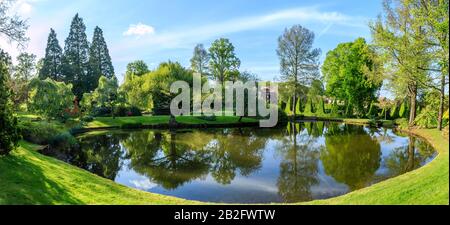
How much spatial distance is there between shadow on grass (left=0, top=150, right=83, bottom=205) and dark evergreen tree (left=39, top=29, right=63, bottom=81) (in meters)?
42.7

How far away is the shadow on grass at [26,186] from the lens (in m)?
5.99

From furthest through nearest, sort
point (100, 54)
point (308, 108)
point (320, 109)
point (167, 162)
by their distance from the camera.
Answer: point (100, 54) < point (308, 108) < point (320, 109) < point (167, 162)

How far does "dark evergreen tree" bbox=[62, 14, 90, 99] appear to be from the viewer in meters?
46.6

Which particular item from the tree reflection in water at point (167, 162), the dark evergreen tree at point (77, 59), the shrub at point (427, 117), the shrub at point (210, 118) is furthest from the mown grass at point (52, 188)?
the dark evergreen tree at point (77, 59)

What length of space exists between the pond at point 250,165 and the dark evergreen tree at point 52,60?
109ft

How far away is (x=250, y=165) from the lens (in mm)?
12633

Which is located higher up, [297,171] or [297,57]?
[297,57]

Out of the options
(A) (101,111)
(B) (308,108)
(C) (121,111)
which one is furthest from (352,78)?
(A) (101,111)

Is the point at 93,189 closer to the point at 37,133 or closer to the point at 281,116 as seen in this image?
the point at 37,133

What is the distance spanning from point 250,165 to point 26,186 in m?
8.08

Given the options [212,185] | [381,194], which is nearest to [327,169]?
[212,185]

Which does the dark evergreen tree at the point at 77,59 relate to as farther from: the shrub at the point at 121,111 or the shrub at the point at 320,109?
the shrub at the point at 320,109

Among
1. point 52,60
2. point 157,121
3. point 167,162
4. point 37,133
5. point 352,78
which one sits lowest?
point 167,162

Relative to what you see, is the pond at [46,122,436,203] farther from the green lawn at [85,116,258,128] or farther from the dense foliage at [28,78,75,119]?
the green lawn at [85,116,258,128]
